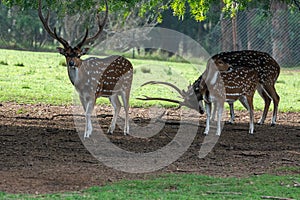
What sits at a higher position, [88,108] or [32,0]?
[32,0]

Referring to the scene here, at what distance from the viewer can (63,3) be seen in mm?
13875

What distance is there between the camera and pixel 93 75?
12.0 metres

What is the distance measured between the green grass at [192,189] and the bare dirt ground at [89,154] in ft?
1.05

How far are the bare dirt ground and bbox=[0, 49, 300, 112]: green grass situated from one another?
8.34 ft

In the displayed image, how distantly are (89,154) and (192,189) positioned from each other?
2.70 meters

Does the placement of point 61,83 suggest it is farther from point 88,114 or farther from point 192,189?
point 192,189

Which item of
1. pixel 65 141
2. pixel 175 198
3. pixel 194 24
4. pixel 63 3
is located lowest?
pixel 194 24

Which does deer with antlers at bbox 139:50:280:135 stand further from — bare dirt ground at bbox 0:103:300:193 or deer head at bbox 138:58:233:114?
bare dirt ground at bbox 0:103:300:193

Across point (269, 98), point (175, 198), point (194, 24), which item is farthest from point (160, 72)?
point (194, 24)

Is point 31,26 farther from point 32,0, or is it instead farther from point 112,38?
point 32,0

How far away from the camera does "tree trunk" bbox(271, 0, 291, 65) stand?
26.5 m

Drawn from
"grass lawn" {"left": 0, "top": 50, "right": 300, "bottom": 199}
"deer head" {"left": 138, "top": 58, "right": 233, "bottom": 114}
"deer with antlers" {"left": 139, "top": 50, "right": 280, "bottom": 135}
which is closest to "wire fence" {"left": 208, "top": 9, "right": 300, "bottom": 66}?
"grass lawn" {"left": 0, "top": 50, "right": 300, "bottom": 199}

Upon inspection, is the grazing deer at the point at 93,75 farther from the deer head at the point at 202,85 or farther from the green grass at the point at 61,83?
the green grass at the point at 61,83

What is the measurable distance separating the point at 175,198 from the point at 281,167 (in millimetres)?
2582
